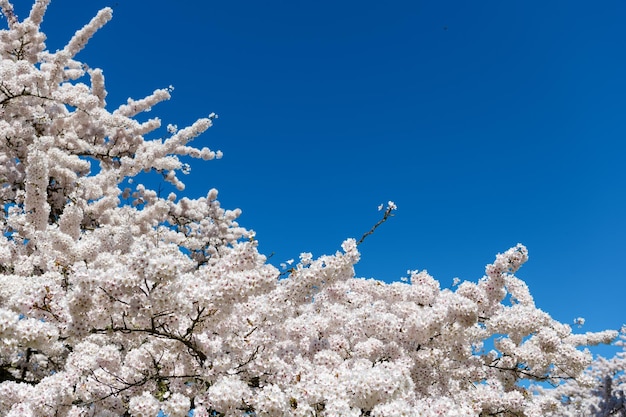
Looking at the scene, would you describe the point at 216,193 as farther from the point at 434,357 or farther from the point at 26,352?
the point at 434,357

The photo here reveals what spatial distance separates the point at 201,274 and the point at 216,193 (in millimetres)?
15437

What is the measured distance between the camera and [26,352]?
9.05 meters

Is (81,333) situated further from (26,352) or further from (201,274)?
(26,352)

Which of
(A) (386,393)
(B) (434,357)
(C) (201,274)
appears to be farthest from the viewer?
(B) (434,357)

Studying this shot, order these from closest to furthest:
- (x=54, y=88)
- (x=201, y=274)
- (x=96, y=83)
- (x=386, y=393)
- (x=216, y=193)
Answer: (x=386, y=393), (x=201, y=274), (x=54, y=88), (x=96, y=83), (x=216, y=193)

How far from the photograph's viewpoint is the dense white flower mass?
5914mm

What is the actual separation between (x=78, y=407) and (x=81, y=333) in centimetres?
97

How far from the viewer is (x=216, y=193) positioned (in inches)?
871

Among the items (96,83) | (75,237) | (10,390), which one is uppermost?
(96,83)

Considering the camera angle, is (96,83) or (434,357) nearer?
(434,357)

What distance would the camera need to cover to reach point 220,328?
734cm

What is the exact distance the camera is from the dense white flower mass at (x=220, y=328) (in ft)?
19.4

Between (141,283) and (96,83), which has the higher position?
(96,83)

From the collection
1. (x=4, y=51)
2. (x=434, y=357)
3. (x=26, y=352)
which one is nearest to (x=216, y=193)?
(x=4, y=51)
